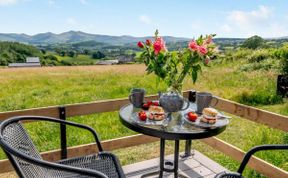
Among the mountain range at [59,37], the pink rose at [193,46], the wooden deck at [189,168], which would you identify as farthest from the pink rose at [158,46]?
the mountain range at [59,37]

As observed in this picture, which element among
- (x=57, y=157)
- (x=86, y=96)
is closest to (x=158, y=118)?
(x=57, y=157)

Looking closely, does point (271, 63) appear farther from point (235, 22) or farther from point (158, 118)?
point (158, 118)

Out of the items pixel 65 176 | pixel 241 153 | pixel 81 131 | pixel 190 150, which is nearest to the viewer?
pixel 65 176

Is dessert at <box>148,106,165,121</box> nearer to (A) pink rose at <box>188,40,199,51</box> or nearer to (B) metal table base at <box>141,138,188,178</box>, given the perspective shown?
(B) metal table base at <box>141,138,188,178</box>

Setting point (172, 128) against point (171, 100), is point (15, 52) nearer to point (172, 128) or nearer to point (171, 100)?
point (171, 100)

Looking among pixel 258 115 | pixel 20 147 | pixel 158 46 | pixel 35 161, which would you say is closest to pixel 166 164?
pixel 258 115

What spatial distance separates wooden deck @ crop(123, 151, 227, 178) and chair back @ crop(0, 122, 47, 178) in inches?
52.9

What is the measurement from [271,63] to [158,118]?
10.9 meters

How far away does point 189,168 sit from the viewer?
9.51 ft

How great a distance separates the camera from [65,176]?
1.71 m

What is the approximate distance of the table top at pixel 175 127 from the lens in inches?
70.2

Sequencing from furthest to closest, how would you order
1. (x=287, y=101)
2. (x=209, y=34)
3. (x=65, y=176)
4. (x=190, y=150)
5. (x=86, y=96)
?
(x=86, y=96), (x=287, y=101), (x=190, y=150), (x=209, y=34), (x=65, y=176)

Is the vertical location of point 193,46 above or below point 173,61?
above

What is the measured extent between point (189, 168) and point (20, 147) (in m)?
1.89
